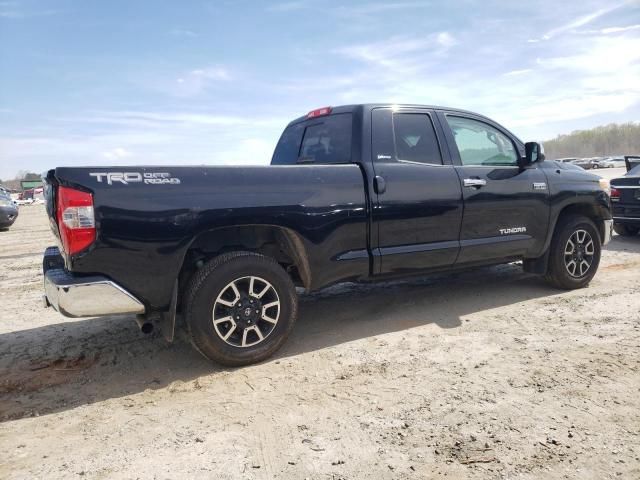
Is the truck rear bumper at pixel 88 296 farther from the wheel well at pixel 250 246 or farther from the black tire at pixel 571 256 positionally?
the black tire at pixel 571 256

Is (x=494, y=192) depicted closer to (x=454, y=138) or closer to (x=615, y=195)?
(x=454, y=138)

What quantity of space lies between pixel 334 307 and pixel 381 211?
1457 mm

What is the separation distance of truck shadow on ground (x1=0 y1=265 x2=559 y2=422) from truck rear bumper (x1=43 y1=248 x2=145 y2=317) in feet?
2.01

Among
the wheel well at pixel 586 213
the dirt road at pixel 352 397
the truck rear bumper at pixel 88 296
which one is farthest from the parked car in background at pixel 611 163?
the truck rear bumper at pixel 88 296

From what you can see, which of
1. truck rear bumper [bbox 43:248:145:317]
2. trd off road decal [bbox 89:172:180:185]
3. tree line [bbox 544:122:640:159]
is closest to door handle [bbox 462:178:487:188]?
trd off road decal [bbox 89:172:180:185]

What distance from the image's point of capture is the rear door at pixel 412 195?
415 centimetres

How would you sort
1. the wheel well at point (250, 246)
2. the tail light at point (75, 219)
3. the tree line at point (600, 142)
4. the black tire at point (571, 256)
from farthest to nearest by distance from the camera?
the tree line at point (600, 142)
the black tire at point (571, 256)
the wheel well at point (250, 246)
the tail light at point (75, 219)

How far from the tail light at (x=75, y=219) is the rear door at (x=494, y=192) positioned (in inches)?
128

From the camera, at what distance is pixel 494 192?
15.8 feet

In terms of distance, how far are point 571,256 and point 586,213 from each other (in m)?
0.66

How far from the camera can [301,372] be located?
353 centimetres

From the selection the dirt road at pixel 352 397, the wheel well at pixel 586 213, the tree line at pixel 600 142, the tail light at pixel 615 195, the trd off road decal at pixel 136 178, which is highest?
the tree line at pixel 600 142

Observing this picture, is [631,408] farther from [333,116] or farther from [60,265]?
[60,265]

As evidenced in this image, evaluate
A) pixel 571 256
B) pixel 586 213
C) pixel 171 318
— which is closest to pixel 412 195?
pixel 171 318
